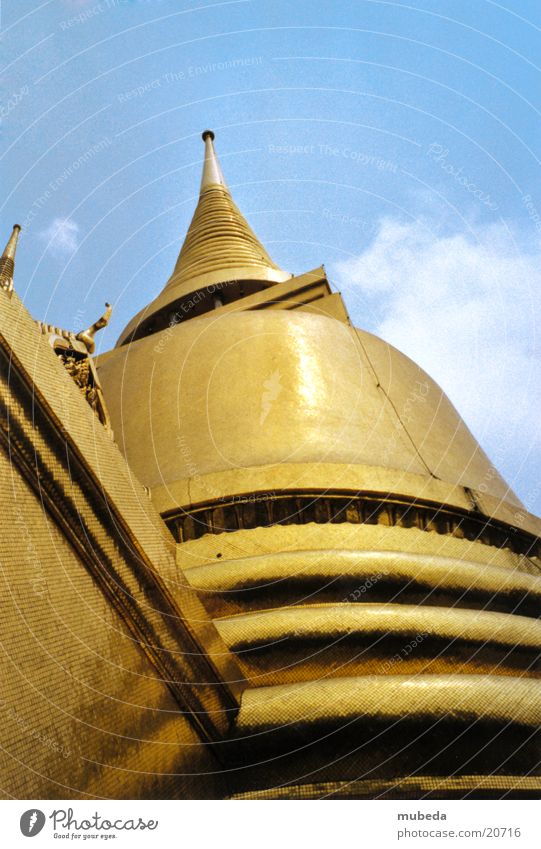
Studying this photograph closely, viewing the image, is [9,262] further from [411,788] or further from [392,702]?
[411,788]

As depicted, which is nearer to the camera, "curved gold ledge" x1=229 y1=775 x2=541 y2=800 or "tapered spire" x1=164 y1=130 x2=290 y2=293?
"curved gold ledge" x1=229 y1=775 x2=541 y2=800

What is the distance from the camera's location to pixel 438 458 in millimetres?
5562

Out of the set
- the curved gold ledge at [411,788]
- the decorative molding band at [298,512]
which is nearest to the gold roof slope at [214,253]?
the decorative molding band at [298,512]

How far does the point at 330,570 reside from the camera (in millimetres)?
3738

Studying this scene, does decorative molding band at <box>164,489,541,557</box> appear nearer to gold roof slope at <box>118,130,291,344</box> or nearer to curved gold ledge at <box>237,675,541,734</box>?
curved gold ledge at <box>237,675,541,734</box>

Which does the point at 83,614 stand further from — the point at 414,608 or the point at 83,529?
the point at 414,608

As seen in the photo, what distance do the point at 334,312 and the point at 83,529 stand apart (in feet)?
16.7

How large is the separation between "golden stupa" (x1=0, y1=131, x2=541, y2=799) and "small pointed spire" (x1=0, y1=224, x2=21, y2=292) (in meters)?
0.55

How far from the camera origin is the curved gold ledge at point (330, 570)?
12.2ft

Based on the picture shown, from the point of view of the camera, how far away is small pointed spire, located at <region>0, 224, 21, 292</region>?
3.11 m

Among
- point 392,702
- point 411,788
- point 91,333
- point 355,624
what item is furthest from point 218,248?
point 411,788

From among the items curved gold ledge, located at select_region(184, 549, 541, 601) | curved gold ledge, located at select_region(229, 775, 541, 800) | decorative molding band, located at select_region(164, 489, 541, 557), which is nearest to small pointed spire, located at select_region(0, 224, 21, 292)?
curved gold ledge, located at select_region(184, 549, 541, 601)

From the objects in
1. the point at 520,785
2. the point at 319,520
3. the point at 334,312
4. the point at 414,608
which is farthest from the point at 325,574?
the point at 334,312

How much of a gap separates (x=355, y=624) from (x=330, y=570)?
1.36ft
